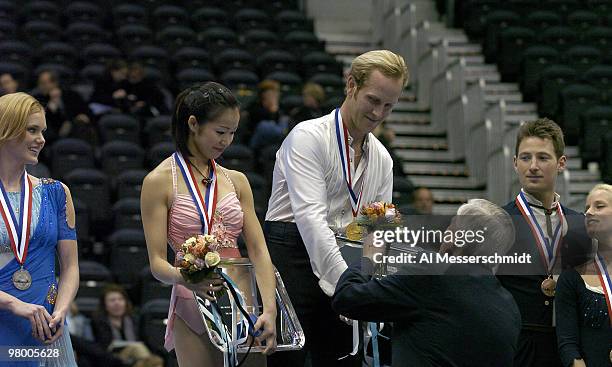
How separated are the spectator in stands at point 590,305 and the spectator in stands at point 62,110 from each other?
6.95 m

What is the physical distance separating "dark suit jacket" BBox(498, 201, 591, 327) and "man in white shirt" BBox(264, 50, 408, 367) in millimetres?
592

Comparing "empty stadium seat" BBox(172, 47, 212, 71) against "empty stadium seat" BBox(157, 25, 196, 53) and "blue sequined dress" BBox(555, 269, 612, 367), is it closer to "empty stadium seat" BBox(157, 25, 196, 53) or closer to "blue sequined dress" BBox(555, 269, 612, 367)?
"empty stadium seat" BBox(157, 25, 196, 53)

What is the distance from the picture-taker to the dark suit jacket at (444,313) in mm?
4184

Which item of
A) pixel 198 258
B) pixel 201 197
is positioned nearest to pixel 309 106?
pixel 201 197

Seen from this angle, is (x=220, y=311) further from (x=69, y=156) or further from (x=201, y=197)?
(x=69, y=156)

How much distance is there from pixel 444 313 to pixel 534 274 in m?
0.97

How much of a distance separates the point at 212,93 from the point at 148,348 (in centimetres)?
438

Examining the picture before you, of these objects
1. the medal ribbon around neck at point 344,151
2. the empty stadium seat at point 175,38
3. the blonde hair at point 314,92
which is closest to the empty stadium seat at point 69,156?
the blonde hair at point 314,92

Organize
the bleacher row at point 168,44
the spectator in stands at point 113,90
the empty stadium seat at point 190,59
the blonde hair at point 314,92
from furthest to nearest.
→ the empty stadium seat at point 190,59
the bleacher row at point 168,44
the spectator in stands at point 113,90
the blonde hair at point 314,92

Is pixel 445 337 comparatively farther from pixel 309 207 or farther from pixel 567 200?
pixel 567 200

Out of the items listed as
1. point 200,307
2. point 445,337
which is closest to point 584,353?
point 445,337

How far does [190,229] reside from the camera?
4.50 metres

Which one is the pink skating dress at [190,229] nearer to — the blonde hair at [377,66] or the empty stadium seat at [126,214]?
the blonde hair at [377,66]

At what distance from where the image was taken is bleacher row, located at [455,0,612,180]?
1257 cm
